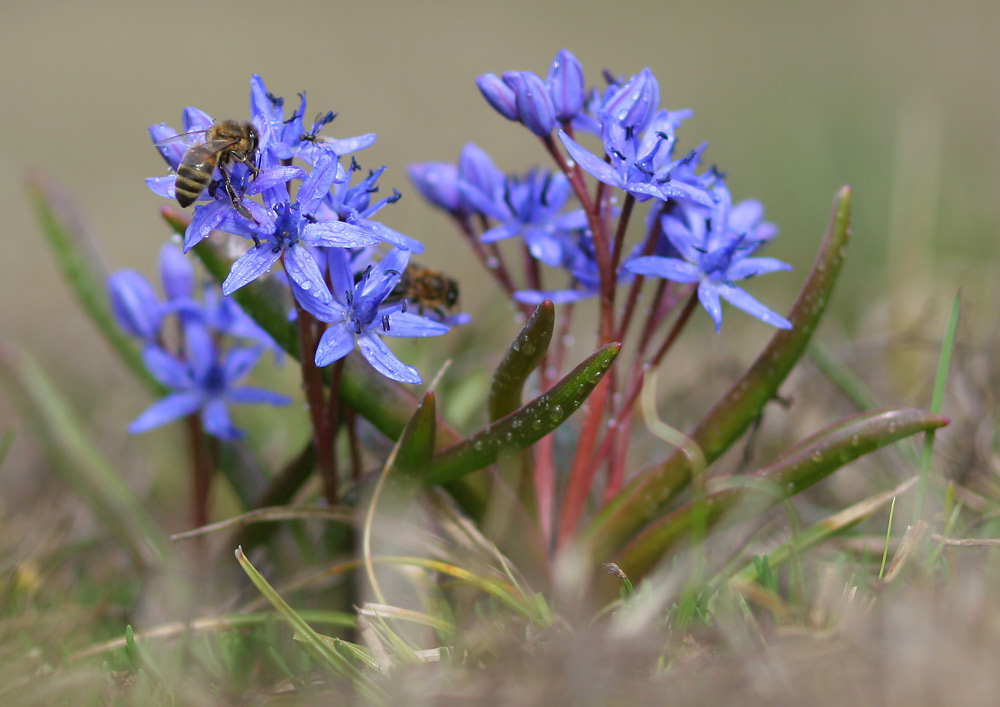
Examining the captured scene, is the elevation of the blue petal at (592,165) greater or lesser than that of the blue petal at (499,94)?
lesser

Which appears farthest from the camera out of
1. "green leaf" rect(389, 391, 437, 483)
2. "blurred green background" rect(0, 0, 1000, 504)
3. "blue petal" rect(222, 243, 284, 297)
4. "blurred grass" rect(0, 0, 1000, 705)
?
"blurred green background" rect(0, 0, 1000, 504)

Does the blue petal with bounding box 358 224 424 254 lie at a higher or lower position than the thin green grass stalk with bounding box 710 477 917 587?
higher

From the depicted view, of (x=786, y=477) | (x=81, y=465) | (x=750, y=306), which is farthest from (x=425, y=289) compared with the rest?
(x=81, y=465)

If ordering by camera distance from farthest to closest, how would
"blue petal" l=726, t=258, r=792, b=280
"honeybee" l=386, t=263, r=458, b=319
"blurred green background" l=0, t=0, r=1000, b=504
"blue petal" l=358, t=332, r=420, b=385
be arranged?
"blurred green background" l=0, t=0, r=1000, b=504, "honeybee" l=386, t=263, r=458, b=319, "blue petal" l=726, t=258, r=792, b=280, "blue petal" l=358, t=332, r=420, b=385

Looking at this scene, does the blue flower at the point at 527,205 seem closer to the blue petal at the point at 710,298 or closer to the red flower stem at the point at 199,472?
the blue petal at the point at 710,298

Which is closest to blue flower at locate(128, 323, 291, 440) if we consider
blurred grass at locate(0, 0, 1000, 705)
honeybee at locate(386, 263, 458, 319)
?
blurred grass at locate(0, 0, 1000, 705)

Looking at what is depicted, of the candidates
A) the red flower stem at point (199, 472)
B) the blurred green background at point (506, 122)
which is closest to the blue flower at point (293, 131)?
the red flower stem at point (199, 472)

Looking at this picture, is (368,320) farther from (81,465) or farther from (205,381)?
(81,465)

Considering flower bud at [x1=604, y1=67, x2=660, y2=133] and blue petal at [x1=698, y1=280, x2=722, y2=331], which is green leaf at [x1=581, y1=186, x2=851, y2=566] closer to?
blue petal at [x1=698, y1=280, x2=722, y2=331]
